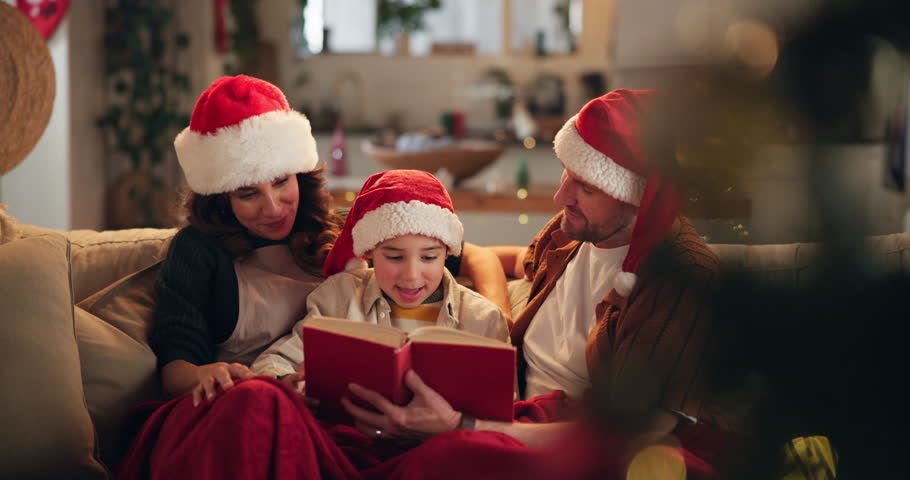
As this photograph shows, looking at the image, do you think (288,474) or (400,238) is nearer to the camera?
(288,474)

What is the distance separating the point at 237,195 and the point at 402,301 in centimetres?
45

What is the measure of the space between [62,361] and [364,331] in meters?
0.55

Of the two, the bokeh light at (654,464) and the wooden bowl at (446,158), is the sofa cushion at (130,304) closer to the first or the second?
the bokeh light at (654,464)

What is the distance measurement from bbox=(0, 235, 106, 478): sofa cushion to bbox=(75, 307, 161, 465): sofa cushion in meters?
0.09

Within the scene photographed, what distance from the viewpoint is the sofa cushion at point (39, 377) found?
1.25 meters

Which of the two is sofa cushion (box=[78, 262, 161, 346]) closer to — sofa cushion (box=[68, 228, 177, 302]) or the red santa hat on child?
sofa cushion (box=[68, 228, 177, 302])

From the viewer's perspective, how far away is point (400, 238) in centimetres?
150

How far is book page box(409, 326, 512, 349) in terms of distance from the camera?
122cm

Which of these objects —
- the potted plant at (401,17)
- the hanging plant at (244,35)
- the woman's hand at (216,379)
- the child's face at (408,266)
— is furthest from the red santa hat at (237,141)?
the potted plant at (401,17)

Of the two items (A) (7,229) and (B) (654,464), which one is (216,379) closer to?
(A) (7,229)

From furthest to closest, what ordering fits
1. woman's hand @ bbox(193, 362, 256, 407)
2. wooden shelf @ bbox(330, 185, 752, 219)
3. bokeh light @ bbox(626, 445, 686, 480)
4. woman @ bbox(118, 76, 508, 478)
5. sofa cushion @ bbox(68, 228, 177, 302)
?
wooden shelf @ bbox(330, 185, 752, 219)
sofa cushion @ bbox(68, 228, 177, 302)
woman @ bbox(118, 76, 508, 478)
woman's hand @ bbox(193, 362, 256, 407)
bokeh light @ bbox(626, 445, 686, 480)

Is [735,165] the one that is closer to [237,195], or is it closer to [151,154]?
[237,195]

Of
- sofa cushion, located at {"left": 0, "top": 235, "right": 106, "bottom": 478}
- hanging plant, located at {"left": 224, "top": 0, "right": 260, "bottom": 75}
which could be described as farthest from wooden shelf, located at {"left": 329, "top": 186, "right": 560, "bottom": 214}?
hanging plant, located at {"left": 224, "top": 0, "right": 260, "bottom": 75}

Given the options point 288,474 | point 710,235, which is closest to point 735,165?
point 710,235
